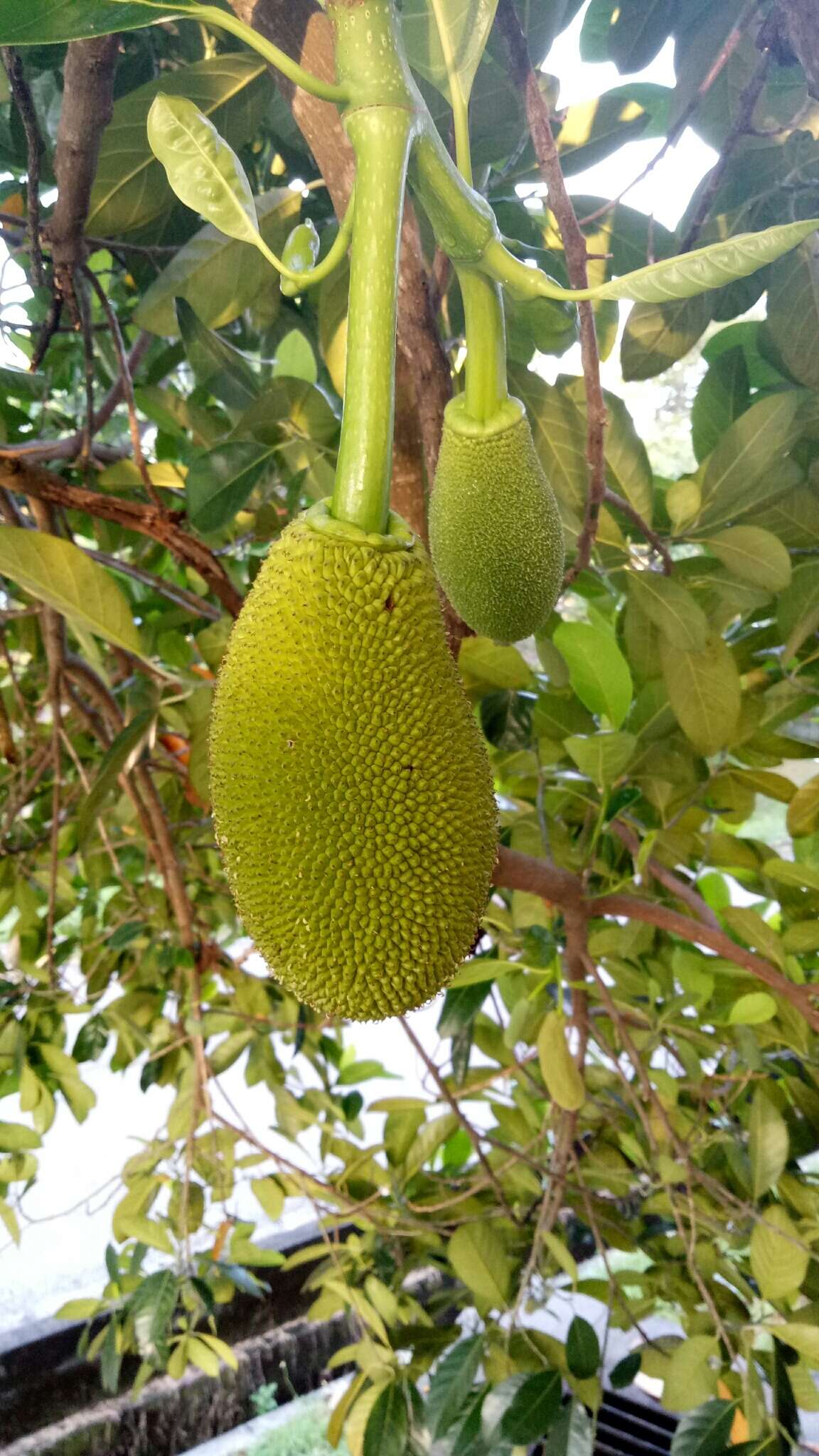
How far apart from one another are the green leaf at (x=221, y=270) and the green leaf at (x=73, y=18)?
20 centimetres

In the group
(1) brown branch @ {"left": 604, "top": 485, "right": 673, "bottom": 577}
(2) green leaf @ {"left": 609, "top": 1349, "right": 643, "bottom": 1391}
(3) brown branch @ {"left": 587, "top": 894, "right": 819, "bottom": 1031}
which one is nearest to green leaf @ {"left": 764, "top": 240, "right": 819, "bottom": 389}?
(1) brown branch @ {"left": 604, "top": 485, "right": 673, "bottom": 577}

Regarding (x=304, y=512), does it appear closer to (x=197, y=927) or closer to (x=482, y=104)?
(x=482, y=104)

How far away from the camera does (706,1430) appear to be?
2.34 feet

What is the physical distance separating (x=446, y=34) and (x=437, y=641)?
19 centimetres

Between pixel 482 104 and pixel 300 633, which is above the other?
pixel 482 104

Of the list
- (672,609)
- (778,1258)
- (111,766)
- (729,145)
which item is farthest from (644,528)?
(778,1258)

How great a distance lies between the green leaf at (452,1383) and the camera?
2.56 feet

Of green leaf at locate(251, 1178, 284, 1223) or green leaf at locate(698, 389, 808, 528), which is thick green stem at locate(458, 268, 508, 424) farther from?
green leaf at locate(251, 1178, 284, 1223)

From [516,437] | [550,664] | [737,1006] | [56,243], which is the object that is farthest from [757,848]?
[56,243]

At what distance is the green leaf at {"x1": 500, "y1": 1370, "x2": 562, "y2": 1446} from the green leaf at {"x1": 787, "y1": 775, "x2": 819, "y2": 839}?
48 centimetres

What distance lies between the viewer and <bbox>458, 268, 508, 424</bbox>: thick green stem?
12.2 inches

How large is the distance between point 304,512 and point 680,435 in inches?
14.0

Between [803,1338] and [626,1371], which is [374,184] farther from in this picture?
[626,1371]

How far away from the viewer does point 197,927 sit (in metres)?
0.99
